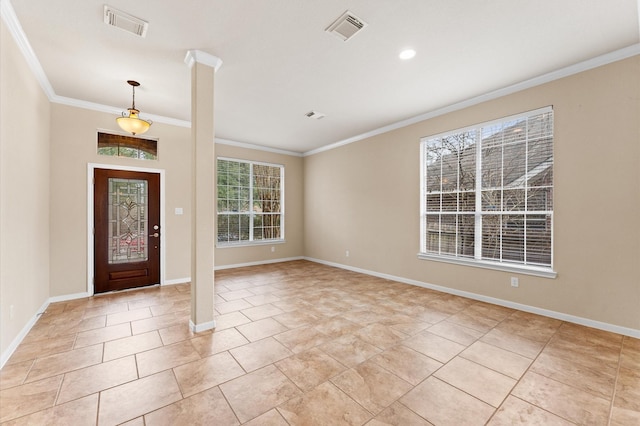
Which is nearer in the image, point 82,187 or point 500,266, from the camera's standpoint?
point 500,266

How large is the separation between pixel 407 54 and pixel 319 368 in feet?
10.6

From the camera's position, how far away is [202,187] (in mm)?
3053

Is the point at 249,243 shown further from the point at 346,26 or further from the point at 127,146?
the point at 346,26

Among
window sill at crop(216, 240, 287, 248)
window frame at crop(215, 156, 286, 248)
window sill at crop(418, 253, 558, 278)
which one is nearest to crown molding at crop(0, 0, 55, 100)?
window frame at crop(215, 156, 286, 248)

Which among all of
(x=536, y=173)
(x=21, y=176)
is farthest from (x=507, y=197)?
(x=21, y=176)

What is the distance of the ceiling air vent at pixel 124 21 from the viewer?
2348mm

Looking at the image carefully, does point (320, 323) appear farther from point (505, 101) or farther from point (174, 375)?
point (505, 101)

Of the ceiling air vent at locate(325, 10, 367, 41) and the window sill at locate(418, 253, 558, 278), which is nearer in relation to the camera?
the ceiling air vent at locate(325, 10, 367, 41)

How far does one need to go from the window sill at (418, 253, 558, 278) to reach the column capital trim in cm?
420

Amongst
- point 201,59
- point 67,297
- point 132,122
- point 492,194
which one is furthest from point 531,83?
point 67,297

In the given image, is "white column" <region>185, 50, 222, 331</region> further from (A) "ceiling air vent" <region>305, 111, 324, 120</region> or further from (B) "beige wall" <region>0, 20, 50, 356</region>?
(A) "ceiling air vent" <region>305, 111, 324, 120</region>

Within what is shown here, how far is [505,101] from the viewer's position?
384 centimetres

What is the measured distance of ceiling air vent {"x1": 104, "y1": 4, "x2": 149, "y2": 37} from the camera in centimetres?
235

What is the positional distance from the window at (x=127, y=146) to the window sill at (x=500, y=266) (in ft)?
17.0
